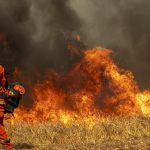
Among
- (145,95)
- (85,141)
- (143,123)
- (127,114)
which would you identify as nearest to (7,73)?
Answer: (85,141)

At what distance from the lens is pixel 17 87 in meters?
10.6

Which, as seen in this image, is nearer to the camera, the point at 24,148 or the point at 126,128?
the point at 24,148

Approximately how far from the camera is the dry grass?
11.2 m

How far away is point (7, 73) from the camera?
34.6ft

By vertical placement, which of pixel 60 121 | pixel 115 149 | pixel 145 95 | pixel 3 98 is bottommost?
pixel 115 149

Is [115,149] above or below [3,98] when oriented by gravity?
below

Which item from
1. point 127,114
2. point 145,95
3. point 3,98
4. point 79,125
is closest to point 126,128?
point 79,125

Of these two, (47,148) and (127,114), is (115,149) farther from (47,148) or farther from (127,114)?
(127,114)

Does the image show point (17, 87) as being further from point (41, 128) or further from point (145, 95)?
point (145, 95)

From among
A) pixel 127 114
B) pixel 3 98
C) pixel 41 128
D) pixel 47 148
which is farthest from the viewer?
pixel 127 114

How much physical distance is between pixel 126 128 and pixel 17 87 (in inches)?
146

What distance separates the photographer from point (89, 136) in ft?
41.2

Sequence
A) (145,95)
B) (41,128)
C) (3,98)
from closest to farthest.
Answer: (3,98)
(41,128)
(145,95)

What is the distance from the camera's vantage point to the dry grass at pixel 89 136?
1119 centimetres
